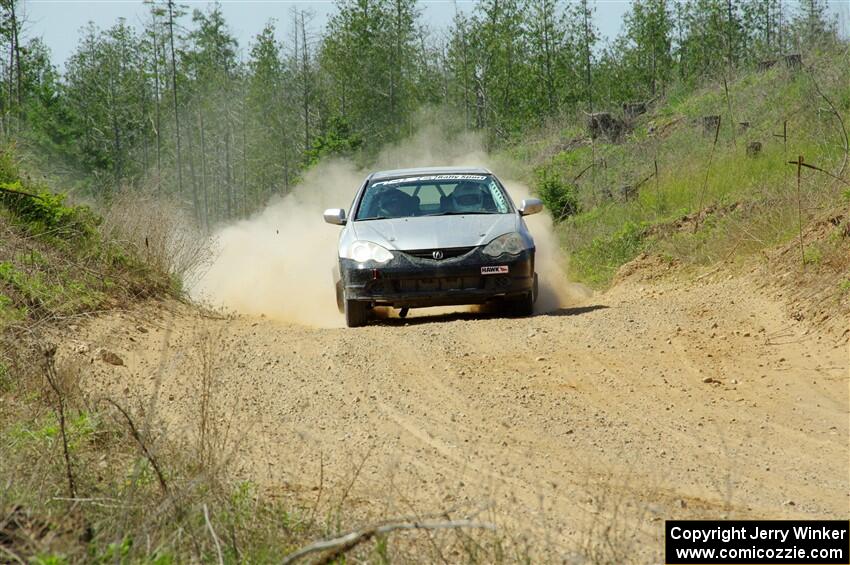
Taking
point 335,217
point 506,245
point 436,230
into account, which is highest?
point 335,217

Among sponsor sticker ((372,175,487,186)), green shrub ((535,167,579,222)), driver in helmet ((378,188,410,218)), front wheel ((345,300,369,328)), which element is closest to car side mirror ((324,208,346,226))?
driver in helmet ((378,188,410,218))

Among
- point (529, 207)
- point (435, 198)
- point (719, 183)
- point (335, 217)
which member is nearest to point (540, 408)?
point (529, 207)

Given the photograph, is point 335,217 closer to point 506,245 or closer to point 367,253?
point 367,253

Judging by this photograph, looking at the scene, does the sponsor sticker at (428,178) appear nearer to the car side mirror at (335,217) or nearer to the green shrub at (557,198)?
the car side mirror at (335,217)

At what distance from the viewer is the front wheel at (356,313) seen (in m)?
11.5

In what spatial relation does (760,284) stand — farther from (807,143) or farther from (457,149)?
(457,149)

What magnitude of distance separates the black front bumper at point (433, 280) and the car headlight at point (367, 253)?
6 centimetres

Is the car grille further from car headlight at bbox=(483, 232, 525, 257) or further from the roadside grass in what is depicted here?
the roadside grass

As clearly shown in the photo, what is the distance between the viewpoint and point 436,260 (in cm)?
1116

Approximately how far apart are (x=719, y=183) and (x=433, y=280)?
9.35m

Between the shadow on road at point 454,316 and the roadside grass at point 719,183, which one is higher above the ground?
the roadside grass at point 719,183

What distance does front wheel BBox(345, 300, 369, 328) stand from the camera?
37.6ft

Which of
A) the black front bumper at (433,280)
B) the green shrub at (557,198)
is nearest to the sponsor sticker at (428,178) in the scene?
the black front bumper at (433,280)

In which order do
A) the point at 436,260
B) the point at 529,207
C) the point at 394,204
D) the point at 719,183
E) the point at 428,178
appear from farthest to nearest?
the point at 719,183 < the point at 428,178 < the point at 394,204 < the point at 529,207 < the point at 436,260
